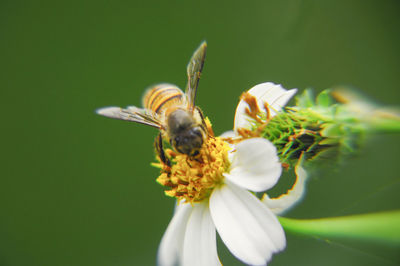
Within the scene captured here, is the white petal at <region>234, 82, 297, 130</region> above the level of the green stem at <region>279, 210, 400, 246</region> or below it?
above

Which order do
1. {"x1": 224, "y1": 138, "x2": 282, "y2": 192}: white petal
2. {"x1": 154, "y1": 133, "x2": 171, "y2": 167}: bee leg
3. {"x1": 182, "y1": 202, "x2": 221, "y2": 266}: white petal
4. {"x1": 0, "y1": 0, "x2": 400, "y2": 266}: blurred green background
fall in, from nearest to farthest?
{"x1": 224, "y1": 138, "x2": 282, "y2": 192}: white petal
{"x1": 182, "y1": 202, "x2": 221, "y2": 266}: white petal
{"x1": 154, "y1": 133, "x2": 171, "y2": 167}: bee leg
{"x1": 0, "y1": 0, "x2": 400, "y2": 266}: blurred green background

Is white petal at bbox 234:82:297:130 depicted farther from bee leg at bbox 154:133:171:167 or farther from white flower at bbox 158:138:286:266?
bee leg at bbox 154:133:171:167

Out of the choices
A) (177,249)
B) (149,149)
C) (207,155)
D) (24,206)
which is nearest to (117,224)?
(149,149)

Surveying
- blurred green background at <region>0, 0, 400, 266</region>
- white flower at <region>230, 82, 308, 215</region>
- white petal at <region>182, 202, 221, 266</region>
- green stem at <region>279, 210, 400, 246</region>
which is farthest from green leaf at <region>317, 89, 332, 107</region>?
blurred green background at <region>0, 0, 400, 266</region>

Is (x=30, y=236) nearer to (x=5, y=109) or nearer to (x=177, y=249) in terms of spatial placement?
(x=5, y=109)

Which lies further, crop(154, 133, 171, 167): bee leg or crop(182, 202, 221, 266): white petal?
crop(154, 133, 171, 167): bee leg

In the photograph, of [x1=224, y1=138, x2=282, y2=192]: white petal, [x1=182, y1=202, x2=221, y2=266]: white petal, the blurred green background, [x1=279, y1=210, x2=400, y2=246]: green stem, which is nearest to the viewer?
[x1=279, y1=210, x2=400, y2=246]: green stem

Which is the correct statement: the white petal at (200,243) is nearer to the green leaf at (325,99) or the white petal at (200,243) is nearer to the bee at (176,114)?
the bee at (176,114)
